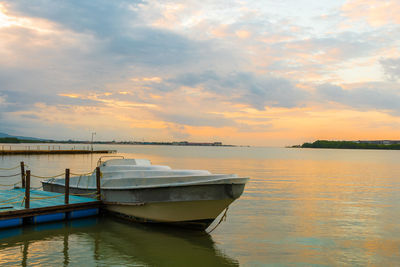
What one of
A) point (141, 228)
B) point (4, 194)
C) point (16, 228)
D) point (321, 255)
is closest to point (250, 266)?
point (321, 255)

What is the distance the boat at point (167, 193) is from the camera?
10.7m

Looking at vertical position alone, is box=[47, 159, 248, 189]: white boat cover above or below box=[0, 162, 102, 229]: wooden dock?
above

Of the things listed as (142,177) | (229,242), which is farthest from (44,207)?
(229,242)

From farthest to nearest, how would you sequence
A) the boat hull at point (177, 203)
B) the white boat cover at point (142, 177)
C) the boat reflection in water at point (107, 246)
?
the white boat cover at point (142, 177), the boat hull at point (177, 203), the boat reflection in water at point (107, 246)

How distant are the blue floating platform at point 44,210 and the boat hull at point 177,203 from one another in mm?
1130

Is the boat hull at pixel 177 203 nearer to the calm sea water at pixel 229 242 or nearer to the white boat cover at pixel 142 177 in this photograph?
the white boat cover at pixel 142 177

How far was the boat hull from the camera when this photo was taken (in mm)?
10727

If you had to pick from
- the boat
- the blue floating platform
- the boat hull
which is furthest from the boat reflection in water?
the boat

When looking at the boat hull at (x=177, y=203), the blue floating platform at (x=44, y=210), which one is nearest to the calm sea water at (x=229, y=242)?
the blue floating platform at (x=44, y=210)

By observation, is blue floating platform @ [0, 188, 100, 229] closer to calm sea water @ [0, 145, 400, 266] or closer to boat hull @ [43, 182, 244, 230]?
calm sea water @ [0, 145, 400, 266]

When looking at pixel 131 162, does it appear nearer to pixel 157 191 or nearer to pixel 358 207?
pixel 157 191

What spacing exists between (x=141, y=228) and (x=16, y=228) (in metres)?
4.23

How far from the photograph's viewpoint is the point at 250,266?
9.11 m

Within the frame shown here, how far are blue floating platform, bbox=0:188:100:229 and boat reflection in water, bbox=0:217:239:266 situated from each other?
28cm
